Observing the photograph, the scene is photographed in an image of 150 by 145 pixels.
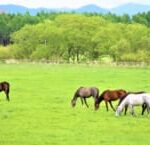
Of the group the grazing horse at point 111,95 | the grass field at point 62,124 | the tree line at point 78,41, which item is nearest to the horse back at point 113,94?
the grazing horse at point 111,95

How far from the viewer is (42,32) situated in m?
81.8

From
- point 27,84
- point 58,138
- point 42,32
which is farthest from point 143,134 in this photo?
point 42,32

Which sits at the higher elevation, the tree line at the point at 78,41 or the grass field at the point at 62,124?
the tree line at the point at 78,41

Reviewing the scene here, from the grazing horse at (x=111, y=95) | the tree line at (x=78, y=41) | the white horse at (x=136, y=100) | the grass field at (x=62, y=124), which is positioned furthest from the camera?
the tree line at (x=78, y=41)

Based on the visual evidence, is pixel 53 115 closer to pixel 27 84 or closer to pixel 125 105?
pixel 125 105

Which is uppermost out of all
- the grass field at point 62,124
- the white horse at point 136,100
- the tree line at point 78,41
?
the tree line at point 78,41

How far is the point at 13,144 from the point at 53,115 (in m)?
5.96

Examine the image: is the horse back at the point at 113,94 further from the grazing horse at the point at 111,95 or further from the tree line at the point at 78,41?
the tree line at the point at 78,41

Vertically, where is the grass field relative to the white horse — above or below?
below

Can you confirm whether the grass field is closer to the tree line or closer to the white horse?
the white horse

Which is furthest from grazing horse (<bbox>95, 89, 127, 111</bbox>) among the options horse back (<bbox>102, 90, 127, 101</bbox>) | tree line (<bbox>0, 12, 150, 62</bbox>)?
tree line (<bbox>0, 12, 150, 62</bbox>)

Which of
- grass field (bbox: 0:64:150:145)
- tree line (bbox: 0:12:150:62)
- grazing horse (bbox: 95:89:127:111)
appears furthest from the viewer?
tree line (bbox: 0:12:150:62)

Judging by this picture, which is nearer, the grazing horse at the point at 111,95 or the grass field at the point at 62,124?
the grass field at the point at 62,124

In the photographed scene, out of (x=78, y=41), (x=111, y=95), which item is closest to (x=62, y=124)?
(x=111, y=95)
